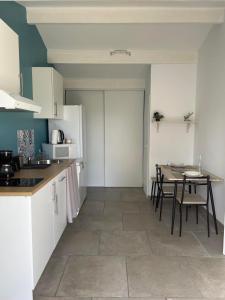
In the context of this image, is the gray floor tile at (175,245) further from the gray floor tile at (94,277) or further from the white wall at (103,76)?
the white wall at (103,76)

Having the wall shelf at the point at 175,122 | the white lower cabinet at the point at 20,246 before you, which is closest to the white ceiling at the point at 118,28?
the wall shelf at the point at 175,122

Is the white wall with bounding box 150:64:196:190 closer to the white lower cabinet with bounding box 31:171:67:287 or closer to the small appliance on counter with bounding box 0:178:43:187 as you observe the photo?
the white lower cabinet with bounding box 31:171:67:287

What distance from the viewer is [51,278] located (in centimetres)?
223

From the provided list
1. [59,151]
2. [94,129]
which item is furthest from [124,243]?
[94,129]

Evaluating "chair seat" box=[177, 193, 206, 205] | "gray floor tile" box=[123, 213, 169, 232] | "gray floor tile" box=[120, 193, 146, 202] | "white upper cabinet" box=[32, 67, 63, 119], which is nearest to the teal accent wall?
"white upper cabinet" box=[32, 67, 63, 119]

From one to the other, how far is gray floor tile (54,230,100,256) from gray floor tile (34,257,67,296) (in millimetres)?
157


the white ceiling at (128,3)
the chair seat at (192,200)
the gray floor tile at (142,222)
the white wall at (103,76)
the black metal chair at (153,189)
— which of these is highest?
the white ceiling at (128,3)

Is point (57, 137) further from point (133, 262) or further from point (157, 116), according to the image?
point (133, 262)

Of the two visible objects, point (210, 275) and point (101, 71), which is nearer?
point (210, 275)

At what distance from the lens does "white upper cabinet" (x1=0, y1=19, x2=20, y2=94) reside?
2055 millimetres

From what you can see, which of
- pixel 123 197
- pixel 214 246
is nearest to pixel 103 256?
pixel 214 246

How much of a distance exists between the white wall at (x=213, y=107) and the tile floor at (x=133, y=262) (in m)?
0.80

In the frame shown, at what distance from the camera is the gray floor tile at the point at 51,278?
2060 mm

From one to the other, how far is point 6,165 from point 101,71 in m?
3.21
